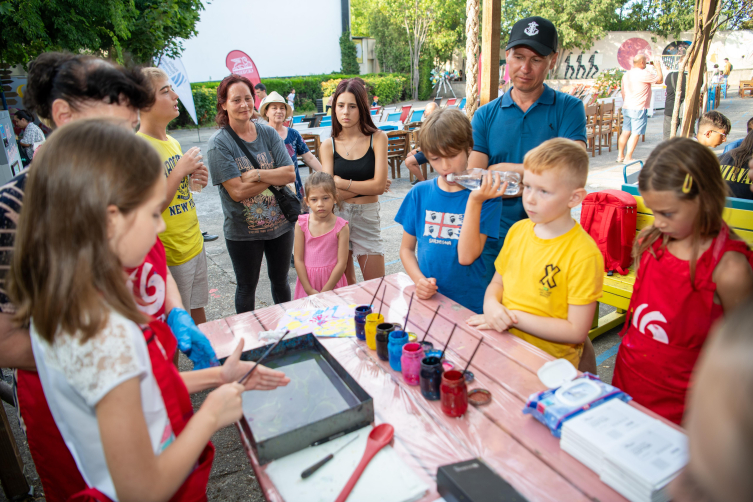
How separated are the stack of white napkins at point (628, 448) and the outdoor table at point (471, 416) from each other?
4 cm

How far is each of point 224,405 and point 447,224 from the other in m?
1.48

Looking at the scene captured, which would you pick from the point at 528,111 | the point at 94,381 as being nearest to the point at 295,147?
the point at 528,111

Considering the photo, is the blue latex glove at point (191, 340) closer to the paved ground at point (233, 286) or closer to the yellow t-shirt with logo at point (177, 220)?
the paved ground at point (233, 286)

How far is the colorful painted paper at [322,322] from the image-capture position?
77.3 inches

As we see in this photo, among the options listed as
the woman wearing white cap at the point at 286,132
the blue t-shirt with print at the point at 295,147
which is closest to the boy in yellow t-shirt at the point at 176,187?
the blue t-shirt with print at the point at 295,147

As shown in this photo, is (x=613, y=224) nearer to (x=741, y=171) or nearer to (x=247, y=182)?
(x=741, y=171)

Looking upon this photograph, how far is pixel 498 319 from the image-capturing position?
1843mm

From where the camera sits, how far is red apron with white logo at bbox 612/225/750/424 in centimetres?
159

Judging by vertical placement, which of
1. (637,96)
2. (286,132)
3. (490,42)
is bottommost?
(286,132)

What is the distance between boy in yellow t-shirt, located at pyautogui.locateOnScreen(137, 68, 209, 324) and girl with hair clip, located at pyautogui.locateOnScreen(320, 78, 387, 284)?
1.03 meters

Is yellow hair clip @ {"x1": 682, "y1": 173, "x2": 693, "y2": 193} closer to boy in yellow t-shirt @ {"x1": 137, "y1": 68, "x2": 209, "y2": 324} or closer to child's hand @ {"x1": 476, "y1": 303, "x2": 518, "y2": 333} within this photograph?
child's hand @ {"x1": 476, "y1": 303, "x2": 518, "y2": 333}

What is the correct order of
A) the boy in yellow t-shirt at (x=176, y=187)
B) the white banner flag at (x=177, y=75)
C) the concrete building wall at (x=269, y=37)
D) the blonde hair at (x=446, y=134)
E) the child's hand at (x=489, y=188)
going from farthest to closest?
1. the concrete building wall at (x=269, y=37)
2. the white banner flag at (x=177, y=75)
3. the boy in yellow t-shirt at (x=176, y=187)
4. the blonde hair at (x=446, y=134)
5. the child's hand at (x=489, y=188)

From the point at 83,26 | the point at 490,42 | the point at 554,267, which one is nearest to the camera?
the point at 554,267

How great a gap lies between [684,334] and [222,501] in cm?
211
